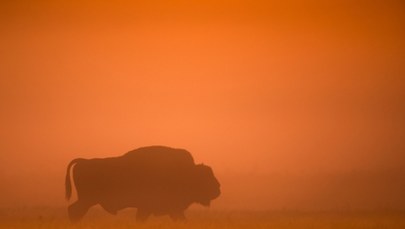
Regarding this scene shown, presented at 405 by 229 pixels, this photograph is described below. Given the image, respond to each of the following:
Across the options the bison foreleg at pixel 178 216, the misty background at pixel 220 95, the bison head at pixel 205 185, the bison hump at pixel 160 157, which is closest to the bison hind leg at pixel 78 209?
the misty background at pixel 220 95

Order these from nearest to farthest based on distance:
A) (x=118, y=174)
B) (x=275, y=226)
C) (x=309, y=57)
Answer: (x=275, y=226) < (x=118, y=174) < (x=309, y=57)

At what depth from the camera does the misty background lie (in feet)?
18.7

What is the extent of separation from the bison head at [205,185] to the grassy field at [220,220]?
0.50 feet

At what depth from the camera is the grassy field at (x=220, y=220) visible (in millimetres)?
4930

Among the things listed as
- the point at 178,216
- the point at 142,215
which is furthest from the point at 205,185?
the point at 142,215

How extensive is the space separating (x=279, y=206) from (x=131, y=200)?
1432 millimetres

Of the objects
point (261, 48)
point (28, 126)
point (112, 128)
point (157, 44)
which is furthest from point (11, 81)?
point (261, 48)

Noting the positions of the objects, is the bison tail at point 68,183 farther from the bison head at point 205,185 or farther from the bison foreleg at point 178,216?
the bison head at point 205,185

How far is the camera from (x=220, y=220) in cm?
526

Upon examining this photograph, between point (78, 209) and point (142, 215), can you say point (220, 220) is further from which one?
point (78, 209)

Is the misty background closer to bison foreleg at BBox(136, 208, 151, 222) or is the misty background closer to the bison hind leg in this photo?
the bison hind leg

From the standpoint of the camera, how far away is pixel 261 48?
582 cm


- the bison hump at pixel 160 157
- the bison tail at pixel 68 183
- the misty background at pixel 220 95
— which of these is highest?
the misty background at pixel 220 95

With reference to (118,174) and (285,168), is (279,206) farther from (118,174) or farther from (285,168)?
(118,174)
